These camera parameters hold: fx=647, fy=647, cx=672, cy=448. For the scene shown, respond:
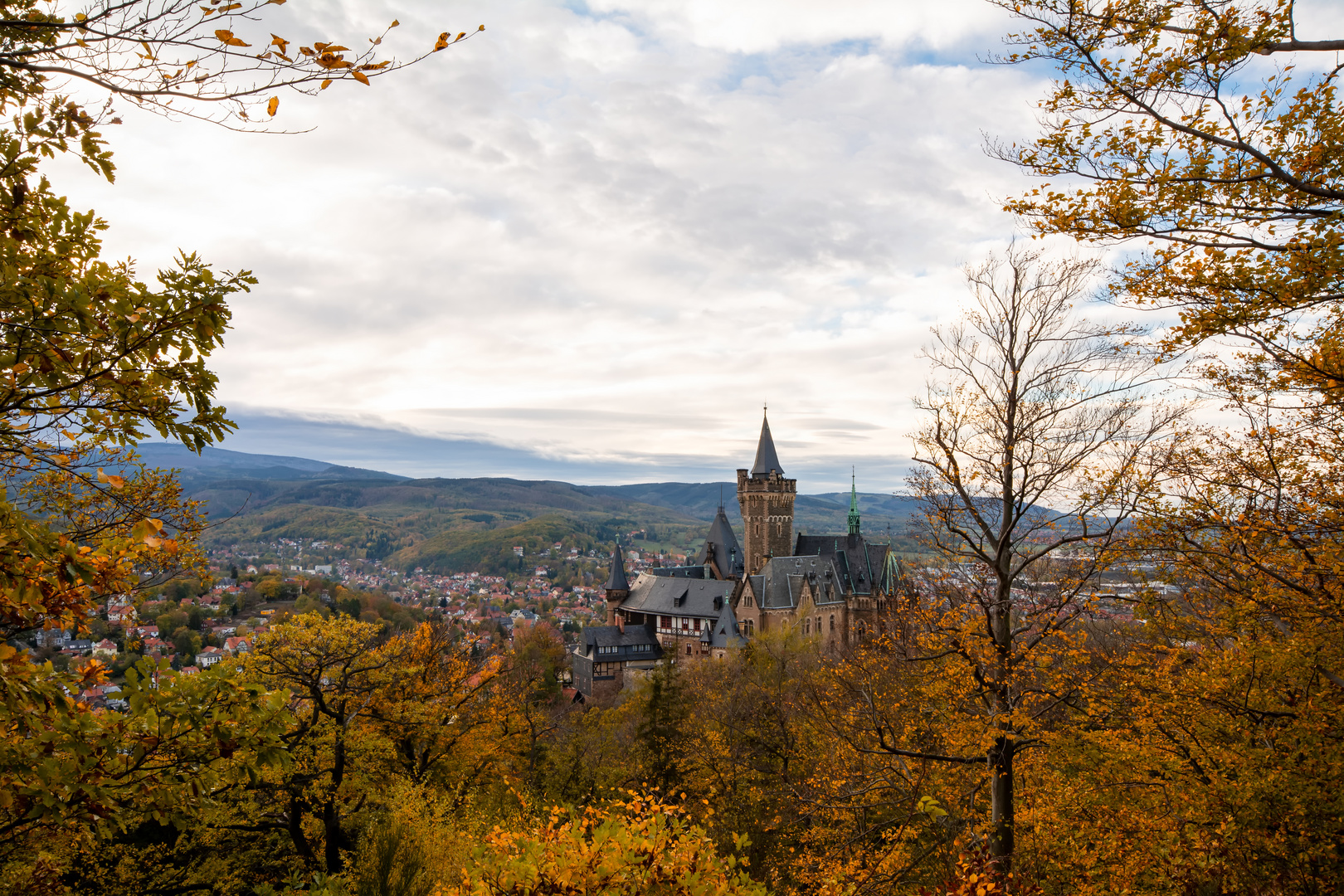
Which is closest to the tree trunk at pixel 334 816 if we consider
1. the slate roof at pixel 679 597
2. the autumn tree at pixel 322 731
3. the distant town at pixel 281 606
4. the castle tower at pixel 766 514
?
the autumn tree at pixel 322 731

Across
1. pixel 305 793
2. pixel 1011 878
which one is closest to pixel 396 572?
pixel 305 793

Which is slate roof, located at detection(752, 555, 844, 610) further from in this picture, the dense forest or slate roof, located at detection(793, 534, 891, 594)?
the dense forest

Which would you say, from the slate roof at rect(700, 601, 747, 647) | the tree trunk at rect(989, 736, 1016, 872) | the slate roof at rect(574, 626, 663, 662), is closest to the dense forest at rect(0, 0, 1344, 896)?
the tree trunk at rect(989, 736, 1016, 872)

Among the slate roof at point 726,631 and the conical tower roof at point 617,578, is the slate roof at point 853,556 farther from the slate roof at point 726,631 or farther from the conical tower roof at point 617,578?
the conical tower roof at point 617,578

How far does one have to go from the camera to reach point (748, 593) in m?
59.8

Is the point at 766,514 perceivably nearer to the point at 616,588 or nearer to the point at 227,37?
the point at 616,588

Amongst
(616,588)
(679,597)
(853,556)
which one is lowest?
(616,588)

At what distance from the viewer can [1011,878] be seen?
8672mm

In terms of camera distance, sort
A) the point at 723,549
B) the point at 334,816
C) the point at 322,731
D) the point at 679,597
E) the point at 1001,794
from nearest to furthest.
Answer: the point at 1001,794 → the point at 334,816 → the point at 322,731 → the point at 679,597 → the point at 723,549

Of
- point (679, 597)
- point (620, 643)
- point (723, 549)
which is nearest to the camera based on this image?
point (620, 643)

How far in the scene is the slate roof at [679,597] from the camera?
6412cm

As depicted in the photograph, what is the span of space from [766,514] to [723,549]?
8.32 metres

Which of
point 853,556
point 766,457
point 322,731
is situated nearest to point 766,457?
point 766,457

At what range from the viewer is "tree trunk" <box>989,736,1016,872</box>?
32.6 feet
